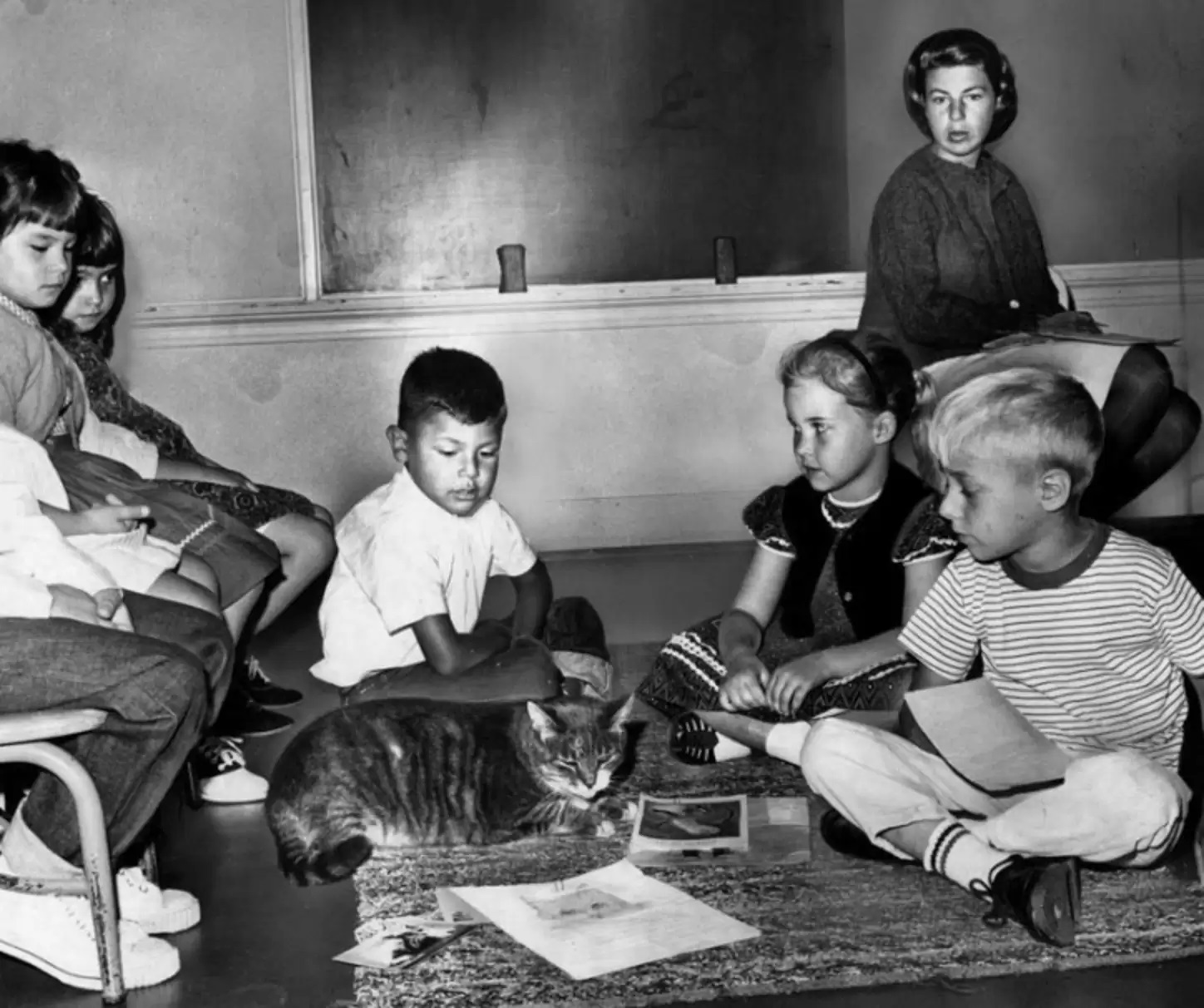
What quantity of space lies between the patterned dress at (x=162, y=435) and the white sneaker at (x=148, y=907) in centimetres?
124

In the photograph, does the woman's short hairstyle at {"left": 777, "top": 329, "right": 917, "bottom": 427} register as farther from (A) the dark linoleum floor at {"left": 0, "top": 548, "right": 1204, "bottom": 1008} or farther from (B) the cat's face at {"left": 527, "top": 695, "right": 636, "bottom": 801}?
(A) the dark linoleum floor at {"left": 0, "top": 548, "right": 1204, "bottom": 1008}

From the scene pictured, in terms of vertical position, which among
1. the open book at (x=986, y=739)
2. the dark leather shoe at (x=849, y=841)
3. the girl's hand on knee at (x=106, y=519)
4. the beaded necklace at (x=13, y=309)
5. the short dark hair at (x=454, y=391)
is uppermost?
the beaded necklace at (x=13, y=309)

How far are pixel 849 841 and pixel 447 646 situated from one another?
810 millimetres

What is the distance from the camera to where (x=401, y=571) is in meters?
2.89

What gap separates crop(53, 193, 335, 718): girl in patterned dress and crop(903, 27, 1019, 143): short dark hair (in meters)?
1.72

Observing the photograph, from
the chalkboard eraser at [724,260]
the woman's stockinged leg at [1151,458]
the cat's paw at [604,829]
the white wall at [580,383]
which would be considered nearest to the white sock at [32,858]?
the cat's paw at [604,829]

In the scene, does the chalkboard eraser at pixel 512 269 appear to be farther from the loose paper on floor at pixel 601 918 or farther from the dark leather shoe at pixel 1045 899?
the dark leather shoe at pixel 1045 899

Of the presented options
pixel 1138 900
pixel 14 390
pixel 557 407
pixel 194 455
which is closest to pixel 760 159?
pixel 557 407

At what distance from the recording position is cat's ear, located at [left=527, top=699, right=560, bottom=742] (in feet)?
8.27

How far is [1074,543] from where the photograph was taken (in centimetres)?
240

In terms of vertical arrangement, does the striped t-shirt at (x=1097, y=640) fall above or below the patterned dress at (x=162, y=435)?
below

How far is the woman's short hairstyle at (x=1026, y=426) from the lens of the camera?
239 centimetres

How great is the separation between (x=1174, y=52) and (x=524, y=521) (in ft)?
9.83

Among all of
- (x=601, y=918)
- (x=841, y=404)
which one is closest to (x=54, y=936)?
(x=601, y=918)
